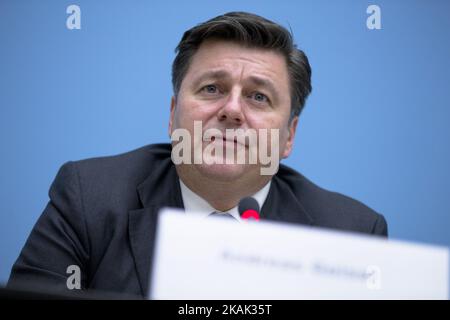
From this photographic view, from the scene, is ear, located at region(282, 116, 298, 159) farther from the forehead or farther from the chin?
the chin

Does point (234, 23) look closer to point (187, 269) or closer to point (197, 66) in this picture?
point (197, 66)

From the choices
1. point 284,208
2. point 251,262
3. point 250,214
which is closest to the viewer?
point 251,262

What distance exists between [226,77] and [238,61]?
0.07 m

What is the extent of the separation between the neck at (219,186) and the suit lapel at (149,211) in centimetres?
6

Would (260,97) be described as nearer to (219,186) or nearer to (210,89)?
(210,89)

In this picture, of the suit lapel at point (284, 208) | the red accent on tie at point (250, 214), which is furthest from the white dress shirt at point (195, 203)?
the red accent on tie at point (250, 214)

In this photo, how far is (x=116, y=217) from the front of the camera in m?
1.40

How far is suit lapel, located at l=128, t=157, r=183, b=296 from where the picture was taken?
132 centimetres

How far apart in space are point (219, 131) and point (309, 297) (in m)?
0.85

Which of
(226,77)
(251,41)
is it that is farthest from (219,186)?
(251,41)

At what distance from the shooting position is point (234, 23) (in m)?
1.54

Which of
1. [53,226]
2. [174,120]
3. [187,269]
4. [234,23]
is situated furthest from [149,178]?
[187,269]

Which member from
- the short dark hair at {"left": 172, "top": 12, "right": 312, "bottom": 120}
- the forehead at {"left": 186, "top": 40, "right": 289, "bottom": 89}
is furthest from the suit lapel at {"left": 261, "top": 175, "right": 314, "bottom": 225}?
the forehead at {"left": 186, "top": 40, "right": 289, "bottom": 89}
